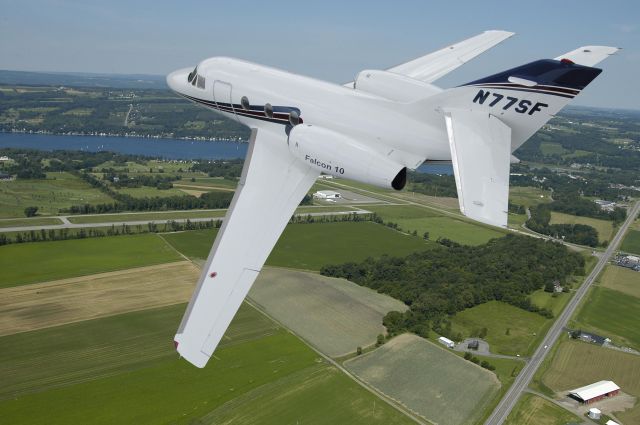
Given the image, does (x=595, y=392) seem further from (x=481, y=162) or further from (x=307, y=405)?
(x=481, y=162)

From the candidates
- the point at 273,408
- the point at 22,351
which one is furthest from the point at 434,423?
the point at 22,351

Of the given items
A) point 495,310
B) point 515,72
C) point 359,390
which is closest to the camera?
point 515,72

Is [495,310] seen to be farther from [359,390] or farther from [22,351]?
[22,351]

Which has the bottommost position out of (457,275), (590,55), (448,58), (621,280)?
(621,280)

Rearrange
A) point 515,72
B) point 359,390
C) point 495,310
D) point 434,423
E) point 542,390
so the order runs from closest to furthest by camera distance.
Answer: point 515,72 → point 434,423 → point 359,390 → point 542,390 → point 495,310

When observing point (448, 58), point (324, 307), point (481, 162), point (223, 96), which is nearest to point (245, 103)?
point (223, 96)

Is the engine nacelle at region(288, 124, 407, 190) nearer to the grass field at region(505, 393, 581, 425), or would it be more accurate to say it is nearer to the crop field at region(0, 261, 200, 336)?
the grass field at region(505, 393, 581, 425)
